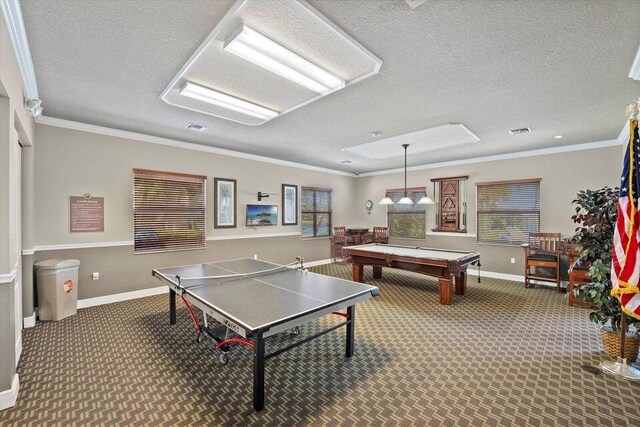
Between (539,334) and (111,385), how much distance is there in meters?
4.70

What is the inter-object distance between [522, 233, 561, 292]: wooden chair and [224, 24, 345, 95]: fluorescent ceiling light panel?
5.36m

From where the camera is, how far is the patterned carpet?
2.19 m

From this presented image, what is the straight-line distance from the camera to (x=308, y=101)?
3.57 m

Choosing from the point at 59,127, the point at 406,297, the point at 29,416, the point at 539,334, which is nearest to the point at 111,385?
the point at 29,416

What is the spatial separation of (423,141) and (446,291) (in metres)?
2.67

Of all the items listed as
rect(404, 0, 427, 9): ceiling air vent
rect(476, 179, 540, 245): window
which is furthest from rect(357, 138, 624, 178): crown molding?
rect(404, 0, 427, 9): ceiling air vent

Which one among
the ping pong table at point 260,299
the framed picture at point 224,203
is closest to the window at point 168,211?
the framed picture at point 224,203

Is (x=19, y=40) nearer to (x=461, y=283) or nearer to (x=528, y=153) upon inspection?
(x=461, y=283)

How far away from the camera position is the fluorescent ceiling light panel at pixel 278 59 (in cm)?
221

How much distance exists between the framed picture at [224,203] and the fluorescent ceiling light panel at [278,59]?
12.5ft

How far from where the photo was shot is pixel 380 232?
841 cm

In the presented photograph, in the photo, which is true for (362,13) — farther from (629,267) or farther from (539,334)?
(539,334)

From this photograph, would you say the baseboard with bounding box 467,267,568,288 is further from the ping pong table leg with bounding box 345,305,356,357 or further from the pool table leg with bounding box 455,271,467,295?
the ping pong table leg with bounding box 345,305,356,357

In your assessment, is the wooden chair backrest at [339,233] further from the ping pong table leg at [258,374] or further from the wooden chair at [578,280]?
the ping pong table leg at [258,374]
